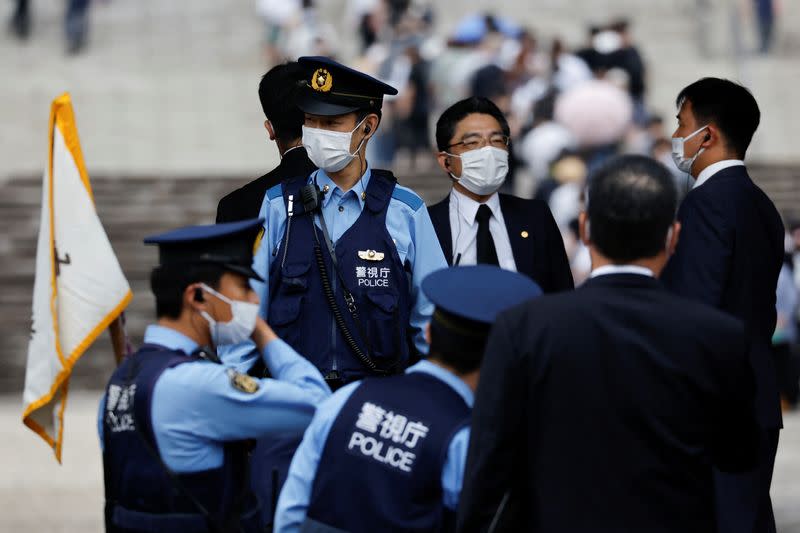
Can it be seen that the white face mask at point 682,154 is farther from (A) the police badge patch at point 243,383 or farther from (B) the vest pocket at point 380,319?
(A) the police badge patch at point 243,383

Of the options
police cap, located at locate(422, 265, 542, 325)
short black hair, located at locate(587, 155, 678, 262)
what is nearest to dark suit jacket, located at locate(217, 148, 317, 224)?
police cap, located at locate(422, 265, 542, 325)

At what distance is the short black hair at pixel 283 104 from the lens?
5816 millimetres

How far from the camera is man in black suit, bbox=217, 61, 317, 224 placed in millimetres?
5723

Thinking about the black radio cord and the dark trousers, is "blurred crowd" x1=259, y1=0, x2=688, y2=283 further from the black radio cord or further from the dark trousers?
the black radio cord

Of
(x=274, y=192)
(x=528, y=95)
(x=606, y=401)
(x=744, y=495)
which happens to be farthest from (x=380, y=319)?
(x=528, y=95)

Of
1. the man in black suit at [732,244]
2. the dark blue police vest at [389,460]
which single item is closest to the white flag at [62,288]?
the dark blue police vest at [389,460]

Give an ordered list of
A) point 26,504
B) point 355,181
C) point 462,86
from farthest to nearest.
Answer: point 462,86 < point 26,504 < point 355,181

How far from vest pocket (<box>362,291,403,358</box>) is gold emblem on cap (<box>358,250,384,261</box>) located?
118 mm

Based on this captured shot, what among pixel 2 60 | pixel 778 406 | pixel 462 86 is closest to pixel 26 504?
pixel 778 406

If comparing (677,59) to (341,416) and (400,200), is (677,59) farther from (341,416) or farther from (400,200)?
(341,416)

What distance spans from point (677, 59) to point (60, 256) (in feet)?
60.2

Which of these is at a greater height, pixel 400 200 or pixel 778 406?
pixel 400 200

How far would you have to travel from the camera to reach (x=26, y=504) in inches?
372

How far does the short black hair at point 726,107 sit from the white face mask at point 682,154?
0.18ft
